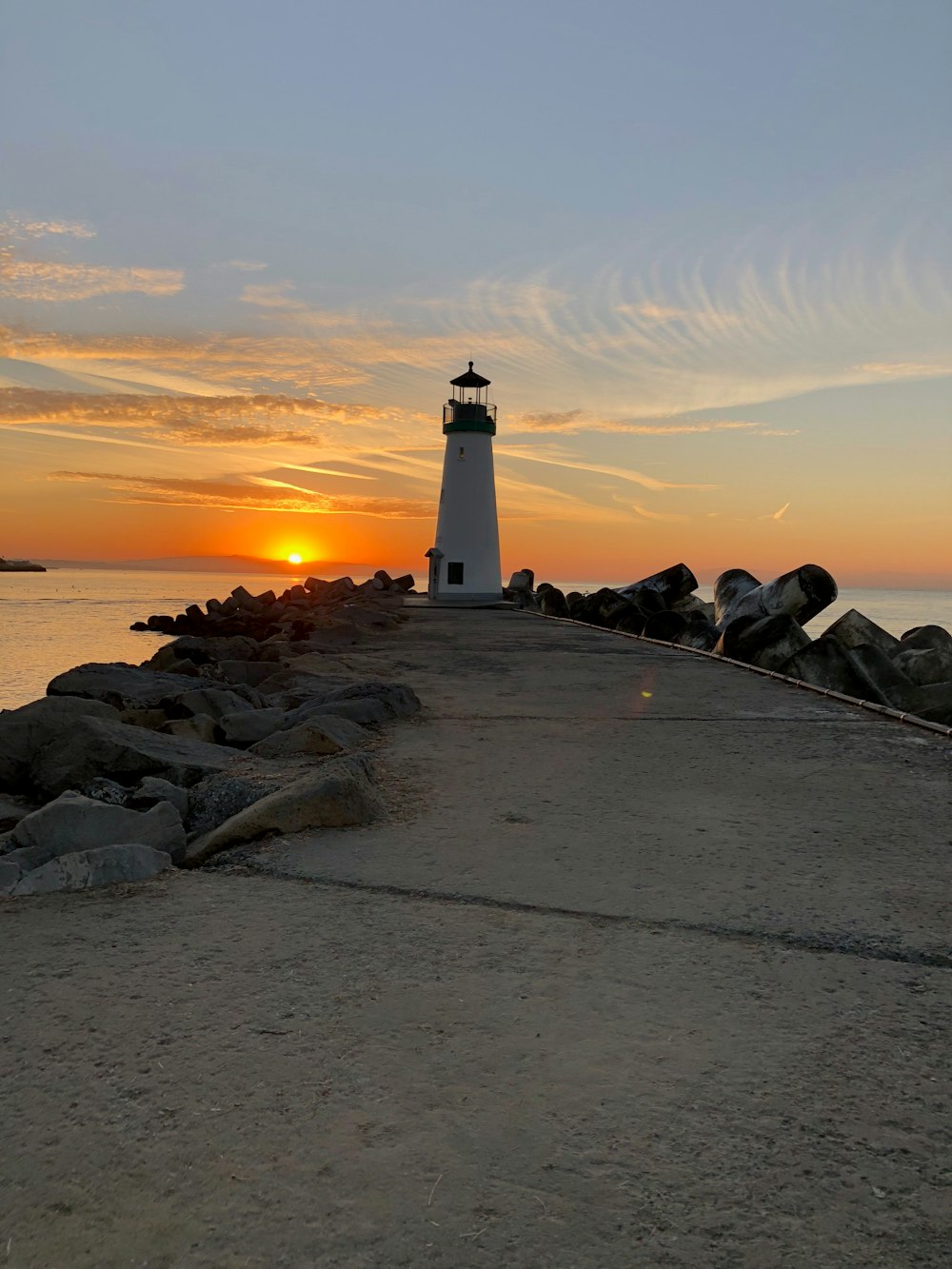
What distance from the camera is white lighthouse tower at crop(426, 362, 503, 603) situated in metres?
27.1

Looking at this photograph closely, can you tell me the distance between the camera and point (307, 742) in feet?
16.9

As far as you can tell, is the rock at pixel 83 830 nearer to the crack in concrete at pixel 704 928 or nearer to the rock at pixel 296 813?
the rock at pixel 296 813

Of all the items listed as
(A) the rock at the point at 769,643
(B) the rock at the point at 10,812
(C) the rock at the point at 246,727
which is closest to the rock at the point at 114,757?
(B) the rock at the point at 10,812

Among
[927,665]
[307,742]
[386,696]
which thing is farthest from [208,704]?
[927,665]

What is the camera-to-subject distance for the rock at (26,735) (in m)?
5.22

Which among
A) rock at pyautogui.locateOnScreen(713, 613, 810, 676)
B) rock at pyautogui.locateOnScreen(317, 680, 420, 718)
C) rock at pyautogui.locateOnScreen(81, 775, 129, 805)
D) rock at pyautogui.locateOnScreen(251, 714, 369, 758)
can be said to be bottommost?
rock at pyautogui.locateOnScreen(81, 775, 129, 805)

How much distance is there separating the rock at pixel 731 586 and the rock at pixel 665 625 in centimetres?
147

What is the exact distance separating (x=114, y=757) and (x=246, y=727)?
114 cm

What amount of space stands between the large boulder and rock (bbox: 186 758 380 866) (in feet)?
3.03

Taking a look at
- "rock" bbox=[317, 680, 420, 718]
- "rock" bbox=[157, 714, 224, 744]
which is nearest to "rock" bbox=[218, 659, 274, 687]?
"rock" bbox=[317, 680, 420, 718]

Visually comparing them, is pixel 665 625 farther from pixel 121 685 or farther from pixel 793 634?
pixel 121 685

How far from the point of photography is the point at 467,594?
27234 millimetres

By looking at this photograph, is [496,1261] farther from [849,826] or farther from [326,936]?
[849,826]

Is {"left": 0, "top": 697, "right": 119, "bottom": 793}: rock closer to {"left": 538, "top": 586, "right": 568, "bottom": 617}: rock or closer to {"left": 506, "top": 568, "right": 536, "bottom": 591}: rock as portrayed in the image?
{"left": 538, "top": 586, "right": 568, "bottom": 617}: rock
